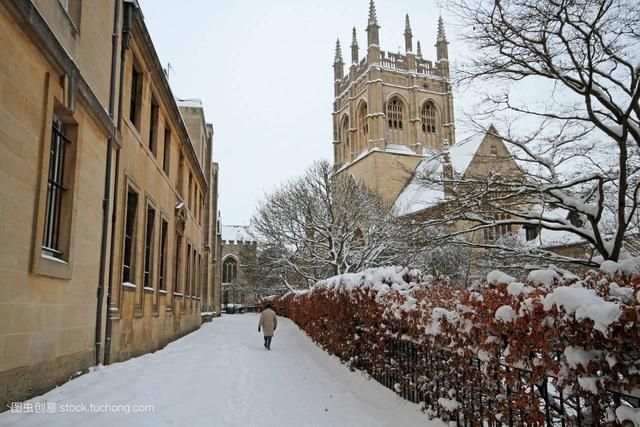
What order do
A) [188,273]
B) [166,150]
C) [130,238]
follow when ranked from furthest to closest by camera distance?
[188,273] → [166,150] → [130,238]

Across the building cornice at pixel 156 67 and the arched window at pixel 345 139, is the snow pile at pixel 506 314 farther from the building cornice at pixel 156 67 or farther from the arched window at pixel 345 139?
the arched window at pixel 345 139

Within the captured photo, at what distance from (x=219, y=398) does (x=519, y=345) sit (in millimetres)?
4895

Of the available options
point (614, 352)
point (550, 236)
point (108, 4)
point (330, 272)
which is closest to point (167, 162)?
point (108, 4)

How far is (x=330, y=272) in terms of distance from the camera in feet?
102

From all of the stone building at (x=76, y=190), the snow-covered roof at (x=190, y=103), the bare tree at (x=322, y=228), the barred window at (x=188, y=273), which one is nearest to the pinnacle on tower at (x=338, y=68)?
the bare tree at (x=322, y=228)

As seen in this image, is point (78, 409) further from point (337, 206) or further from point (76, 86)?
point (337, 206)

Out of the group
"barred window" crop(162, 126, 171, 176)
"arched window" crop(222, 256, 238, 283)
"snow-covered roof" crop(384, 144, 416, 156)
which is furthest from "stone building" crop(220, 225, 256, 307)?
"barred window" crop(162, 126, 171, 176)

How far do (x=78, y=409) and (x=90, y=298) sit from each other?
288 centimetres

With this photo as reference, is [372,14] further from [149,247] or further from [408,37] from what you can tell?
[149,247]

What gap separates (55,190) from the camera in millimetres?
7266

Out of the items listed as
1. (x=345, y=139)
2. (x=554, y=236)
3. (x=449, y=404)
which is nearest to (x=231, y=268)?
(x=345, y=139)

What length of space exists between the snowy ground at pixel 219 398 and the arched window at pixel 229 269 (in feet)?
202

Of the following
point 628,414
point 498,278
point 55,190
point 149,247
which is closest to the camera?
point 628,414

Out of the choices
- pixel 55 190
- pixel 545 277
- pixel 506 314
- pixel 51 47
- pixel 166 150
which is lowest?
pixel 506 314
